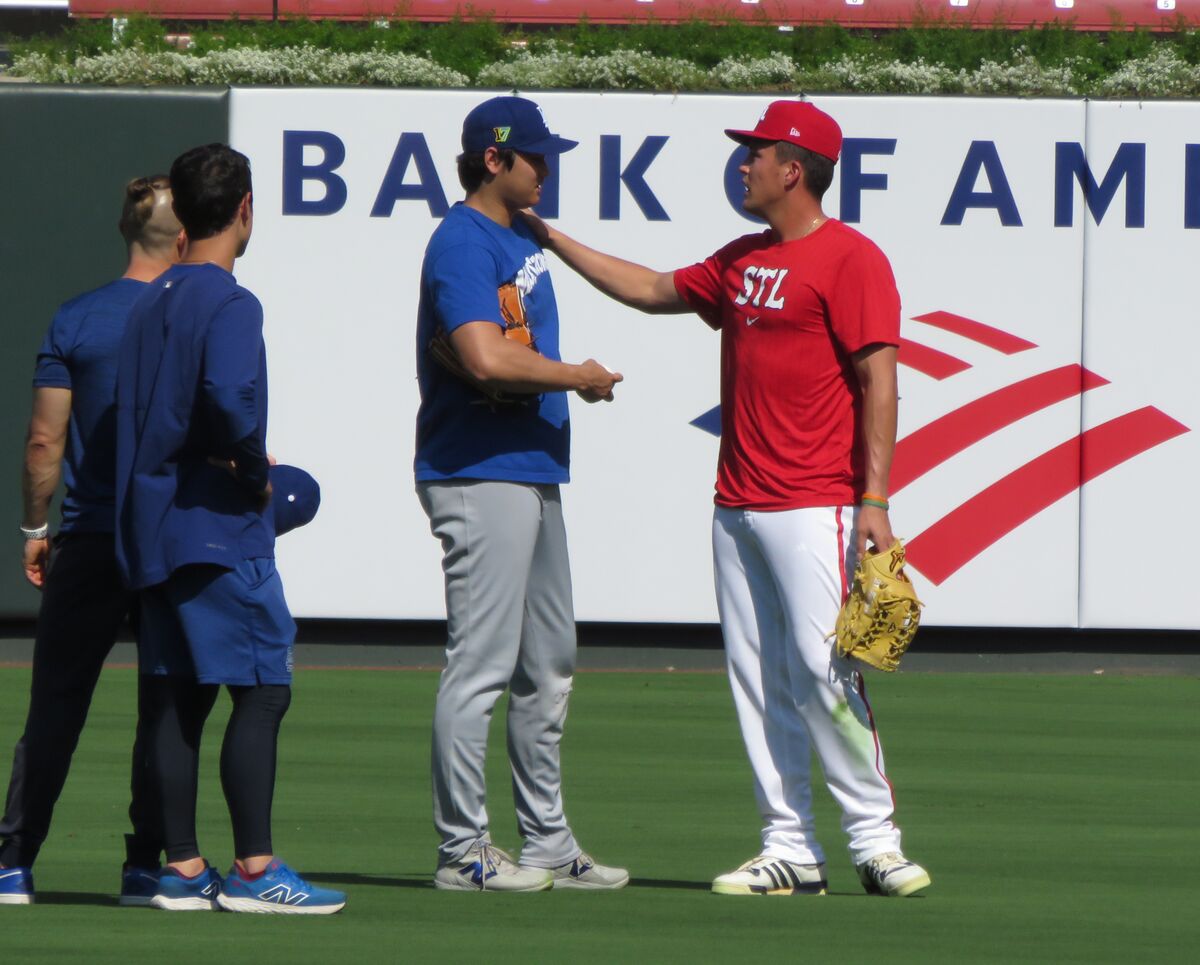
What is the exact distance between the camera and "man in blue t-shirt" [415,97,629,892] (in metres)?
5.28

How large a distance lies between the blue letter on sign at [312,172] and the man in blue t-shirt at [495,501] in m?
5.19

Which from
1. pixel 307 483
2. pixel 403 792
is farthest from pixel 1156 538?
pixel 307 483

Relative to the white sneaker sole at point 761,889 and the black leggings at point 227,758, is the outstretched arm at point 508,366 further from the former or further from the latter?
the white sneaker sole at point 761,889

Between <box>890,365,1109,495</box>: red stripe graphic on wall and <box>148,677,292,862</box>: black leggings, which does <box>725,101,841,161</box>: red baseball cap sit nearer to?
<box>148,677,292,862</box>: black leggings

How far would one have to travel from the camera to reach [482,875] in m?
5.29

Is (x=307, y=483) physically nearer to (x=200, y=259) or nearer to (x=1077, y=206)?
(x=200, y=259)

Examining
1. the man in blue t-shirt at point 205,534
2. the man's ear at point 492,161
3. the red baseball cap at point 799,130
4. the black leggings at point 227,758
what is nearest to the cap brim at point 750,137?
the red baseball cap at point 799,130

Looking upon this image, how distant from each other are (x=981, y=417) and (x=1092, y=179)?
1305 millimetres

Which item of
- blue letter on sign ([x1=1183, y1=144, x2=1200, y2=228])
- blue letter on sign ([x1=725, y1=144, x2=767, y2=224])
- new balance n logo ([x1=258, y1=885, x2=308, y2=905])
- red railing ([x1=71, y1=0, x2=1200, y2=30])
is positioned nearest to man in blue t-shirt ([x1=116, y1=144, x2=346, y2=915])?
new balance n logo ([x1=258, y1=885, x2=308, y2=905])

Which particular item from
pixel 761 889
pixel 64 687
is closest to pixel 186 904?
pixel 64 687

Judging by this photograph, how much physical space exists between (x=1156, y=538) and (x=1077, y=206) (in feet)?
5.62

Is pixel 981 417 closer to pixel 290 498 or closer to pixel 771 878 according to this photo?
pixel 771 878

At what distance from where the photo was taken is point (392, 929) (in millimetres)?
4695

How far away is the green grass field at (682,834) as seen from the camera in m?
4.57
